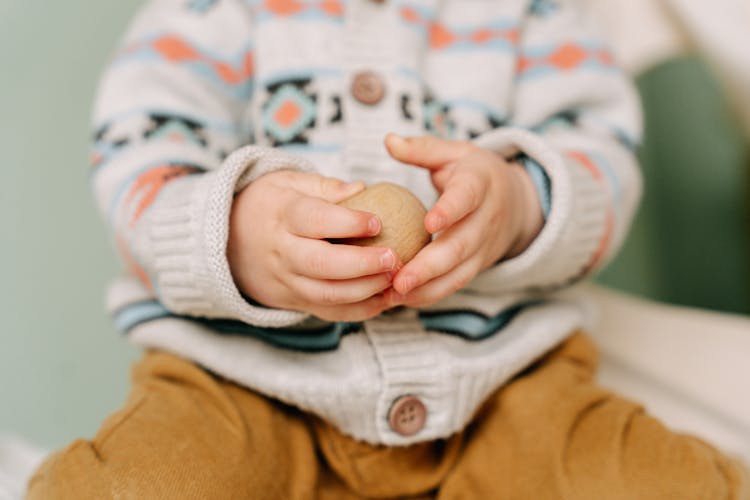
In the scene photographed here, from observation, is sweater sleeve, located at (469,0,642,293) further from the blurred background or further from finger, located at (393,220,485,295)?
the blurred background

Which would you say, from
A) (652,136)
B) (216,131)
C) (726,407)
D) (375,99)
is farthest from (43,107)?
(652,136)

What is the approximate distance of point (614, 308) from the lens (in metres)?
0.86

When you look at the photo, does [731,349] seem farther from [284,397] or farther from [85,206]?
[85,206]

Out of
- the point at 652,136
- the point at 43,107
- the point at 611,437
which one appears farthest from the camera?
the point at 652,136

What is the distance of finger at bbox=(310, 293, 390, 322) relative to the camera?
48 centimetres

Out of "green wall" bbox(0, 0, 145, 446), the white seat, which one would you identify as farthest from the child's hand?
"green wall" bbox(0, 0, 145, 446)

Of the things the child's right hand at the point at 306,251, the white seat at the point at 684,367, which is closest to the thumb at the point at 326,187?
the child's right hand at the point at 306,251

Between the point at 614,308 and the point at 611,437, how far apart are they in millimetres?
347

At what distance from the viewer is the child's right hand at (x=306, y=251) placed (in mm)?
426

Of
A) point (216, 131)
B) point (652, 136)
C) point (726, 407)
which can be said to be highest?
point (216, 131)

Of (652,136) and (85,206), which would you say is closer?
(85,206)

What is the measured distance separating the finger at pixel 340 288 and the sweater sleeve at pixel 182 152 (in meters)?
0.04

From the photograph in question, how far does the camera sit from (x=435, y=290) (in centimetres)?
48

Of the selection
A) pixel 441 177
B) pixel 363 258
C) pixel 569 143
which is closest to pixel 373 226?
pixel 363 258
